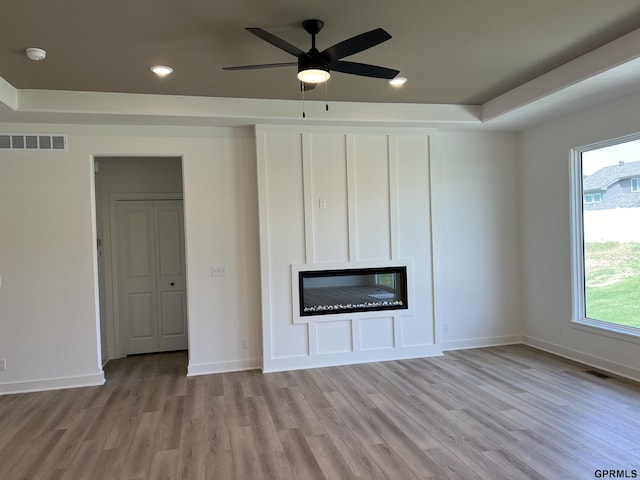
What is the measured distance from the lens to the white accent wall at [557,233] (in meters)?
4.29

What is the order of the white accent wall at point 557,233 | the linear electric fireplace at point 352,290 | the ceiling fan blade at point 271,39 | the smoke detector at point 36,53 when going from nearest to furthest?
the ceiling fan blade at point 271,39, the smoke detector at point 36,53, the white accent wall at point 557,233, the linear electric fireplace at point 352,290

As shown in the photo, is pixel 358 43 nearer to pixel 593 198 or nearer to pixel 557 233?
pixel 593 198

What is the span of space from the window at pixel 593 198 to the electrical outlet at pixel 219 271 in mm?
4067

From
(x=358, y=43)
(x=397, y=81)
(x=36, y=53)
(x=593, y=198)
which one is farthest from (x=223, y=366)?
(x=593, y=198)

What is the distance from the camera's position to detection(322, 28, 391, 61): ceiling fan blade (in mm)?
2449

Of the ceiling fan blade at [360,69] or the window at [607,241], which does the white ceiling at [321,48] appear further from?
the window at [607,241]

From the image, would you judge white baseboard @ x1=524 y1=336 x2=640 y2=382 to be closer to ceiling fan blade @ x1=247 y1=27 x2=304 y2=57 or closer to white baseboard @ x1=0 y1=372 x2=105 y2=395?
ceiling fan blade @ x1=247 y1=27 x2=304 y2=57

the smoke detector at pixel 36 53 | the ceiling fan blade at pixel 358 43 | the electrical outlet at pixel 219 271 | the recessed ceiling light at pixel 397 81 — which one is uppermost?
the recessed ceiling light at pixel 397 81

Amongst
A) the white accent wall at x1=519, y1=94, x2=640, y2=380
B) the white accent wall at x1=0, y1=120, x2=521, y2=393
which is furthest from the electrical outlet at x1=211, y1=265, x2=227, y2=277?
the white accent wall at x1=519, y1=94, x2=640, y2=380

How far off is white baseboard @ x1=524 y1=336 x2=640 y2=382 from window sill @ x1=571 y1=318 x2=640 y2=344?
27 cm

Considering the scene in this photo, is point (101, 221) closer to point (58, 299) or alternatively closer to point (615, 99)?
point (58, 299)

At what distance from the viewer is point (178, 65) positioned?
356cm

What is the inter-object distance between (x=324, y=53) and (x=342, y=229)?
8.34ft

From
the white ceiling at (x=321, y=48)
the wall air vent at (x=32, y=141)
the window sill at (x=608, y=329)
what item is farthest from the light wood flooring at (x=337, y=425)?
the white ceiling at (x=321, y=48)
